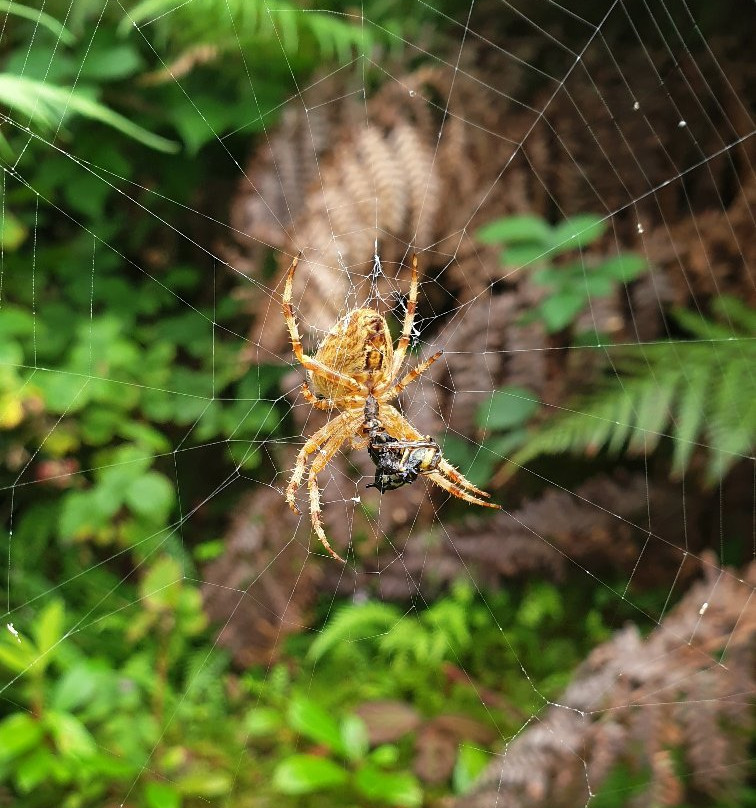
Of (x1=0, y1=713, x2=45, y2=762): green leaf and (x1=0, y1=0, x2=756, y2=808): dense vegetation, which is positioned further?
(x1=0, y1=0, x2=756, y2=808): dense vegetation

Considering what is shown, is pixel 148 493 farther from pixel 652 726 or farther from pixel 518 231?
pixel 652 726

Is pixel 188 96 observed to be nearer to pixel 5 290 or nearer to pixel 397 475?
pixel 5 290

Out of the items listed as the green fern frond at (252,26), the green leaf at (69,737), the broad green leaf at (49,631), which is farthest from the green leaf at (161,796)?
the green fern frond at (252,26)

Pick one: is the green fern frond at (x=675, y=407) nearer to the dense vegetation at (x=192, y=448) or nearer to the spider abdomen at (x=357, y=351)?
the dense vegetation at (x=192, y=448)

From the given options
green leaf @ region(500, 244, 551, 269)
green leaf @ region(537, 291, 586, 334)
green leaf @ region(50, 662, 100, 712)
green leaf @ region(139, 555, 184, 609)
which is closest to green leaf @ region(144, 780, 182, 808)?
green leaf @ region(50, 662, 100, 712)

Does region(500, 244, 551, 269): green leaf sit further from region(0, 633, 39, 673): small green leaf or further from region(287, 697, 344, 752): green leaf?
region(0, 633, 39, 673): small green leaf

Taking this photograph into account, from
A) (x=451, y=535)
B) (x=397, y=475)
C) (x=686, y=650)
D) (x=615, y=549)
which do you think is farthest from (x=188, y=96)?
(x=686, y=650)
